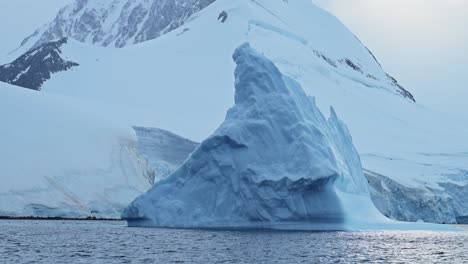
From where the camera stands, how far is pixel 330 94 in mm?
96750

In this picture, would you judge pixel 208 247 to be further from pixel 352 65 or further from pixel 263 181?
pixel 352 65

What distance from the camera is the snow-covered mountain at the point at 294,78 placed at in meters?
70.1

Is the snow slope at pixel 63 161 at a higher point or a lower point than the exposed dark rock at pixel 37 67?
lower

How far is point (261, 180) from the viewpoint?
3694 centimetres

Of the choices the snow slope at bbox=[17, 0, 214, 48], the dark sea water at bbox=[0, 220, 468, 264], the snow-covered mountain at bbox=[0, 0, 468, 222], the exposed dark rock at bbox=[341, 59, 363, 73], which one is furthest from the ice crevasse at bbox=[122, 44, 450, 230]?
the snow slope at bbox=[17, 0, 214, 48]

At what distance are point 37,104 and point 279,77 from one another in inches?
871

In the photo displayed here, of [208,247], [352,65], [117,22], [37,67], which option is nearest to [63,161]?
[208,247]

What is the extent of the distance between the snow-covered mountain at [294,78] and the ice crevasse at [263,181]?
22.2m

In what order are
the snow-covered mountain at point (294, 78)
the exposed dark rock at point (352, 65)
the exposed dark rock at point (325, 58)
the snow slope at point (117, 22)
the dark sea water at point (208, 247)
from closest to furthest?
the dark sea water at point (208, 247)
the snow-covered mountain at point (294, 78)
the exposed dark rock at point (325, 58)
the exposed dark rock at point (352, 65)
the snow slope at point (117, 22)

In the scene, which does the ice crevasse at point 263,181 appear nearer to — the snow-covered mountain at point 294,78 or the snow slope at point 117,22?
the snow-covered mountain at point 294,78

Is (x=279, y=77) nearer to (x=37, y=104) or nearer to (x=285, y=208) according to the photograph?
(x=285, y=208)

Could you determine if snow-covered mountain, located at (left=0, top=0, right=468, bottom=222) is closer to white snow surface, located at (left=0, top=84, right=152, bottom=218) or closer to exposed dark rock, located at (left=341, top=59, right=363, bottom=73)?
A: exposed dark rock, located at (left=341, top=59, right=363, bottom=73)

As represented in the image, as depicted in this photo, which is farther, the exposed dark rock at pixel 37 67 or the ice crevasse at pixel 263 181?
the exposed dark rock at pixel 37 67

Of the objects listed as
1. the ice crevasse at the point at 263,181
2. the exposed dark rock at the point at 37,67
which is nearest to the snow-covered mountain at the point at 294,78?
the exposed dark rock at the point at 37,67
